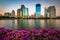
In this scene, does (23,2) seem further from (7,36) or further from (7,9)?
(7,36)

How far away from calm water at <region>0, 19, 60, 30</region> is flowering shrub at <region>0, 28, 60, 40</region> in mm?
105

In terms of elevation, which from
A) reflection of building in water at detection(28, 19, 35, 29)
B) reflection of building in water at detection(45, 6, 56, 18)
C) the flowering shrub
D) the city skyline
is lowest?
the flowering shrub

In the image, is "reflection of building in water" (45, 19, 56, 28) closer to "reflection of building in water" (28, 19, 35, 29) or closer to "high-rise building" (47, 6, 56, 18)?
"high-rise building" (47, 6, 56, 18)

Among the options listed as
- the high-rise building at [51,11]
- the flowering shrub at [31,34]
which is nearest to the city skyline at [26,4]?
the high-rise building at [51,11]

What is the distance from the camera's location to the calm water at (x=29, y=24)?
6.88 ft

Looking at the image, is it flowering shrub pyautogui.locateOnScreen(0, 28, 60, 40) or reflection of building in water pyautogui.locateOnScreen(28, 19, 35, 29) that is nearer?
flowering shrub pyautogui.locateOnScreen(0, 28, 60, 40)

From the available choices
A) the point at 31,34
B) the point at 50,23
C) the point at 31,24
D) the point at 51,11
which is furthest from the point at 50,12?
the point at 31,34

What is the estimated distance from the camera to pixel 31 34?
6.28 feet

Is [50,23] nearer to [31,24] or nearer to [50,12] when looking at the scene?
[50,12]

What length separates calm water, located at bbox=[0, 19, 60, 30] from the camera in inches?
82.6

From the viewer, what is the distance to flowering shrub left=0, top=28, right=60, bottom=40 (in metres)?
1.87

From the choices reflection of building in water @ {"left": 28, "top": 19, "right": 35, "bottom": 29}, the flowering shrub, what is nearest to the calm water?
reflection of building in water @ {"left": 28, "top": 19, "right": 35, "bottom": 29}

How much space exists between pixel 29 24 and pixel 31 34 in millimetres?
251

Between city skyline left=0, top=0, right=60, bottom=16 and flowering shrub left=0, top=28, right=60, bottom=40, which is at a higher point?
city skyline left=0, top=0, right=60, bottom=16
